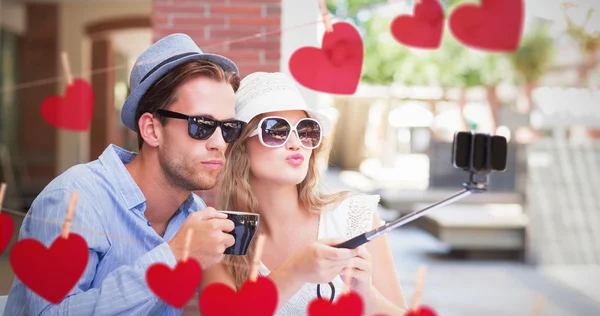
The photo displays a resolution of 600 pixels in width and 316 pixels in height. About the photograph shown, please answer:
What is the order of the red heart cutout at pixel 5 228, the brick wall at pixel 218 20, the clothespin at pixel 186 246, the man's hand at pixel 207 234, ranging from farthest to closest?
the brick wall at pixel 218 20 → the red heart cutout at pixel 5 228 → the man's hand at pixel 207 234 → the clothespin at pixel 186 246

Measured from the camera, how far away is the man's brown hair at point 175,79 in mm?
1620

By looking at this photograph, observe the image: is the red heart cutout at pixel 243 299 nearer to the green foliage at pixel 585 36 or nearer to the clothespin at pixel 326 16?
the clothespin at pixel 326 16

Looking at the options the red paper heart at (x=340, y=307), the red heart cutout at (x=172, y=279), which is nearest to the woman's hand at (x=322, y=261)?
the red paper heart at (x=340, y=307)

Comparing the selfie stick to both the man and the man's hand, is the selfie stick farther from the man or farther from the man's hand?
the man

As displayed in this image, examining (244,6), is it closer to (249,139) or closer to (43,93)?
(249,139)

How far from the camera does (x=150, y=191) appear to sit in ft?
5.78

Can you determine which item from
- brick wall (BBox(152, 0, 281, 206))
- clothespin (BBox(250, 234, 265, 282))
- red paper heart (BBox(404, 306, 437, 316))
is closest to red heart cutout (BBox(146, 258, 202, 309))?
clothespin (BBox(250, 234, 265, 282))

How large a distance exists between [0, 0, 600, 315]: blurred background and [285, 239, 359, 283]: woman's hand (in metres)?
0.40

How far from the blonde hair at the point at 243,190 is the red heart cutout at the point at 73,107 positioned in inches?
17.9

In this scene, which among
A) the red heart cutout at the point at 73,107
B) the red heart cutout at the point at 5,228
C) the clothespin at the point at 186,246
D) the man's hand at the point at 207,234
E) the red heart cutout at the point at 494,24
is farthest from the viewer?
the red heart cutout at the point at 73,107

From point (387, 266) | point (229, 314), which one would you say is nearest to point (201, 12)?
point (387, 266)

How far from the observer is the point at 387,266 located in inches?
71.9

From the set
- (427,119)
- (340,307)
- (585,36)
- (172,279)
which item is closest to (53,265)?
(172,279)

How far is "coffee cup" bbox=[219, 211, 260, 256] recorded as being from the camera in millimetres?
1522
